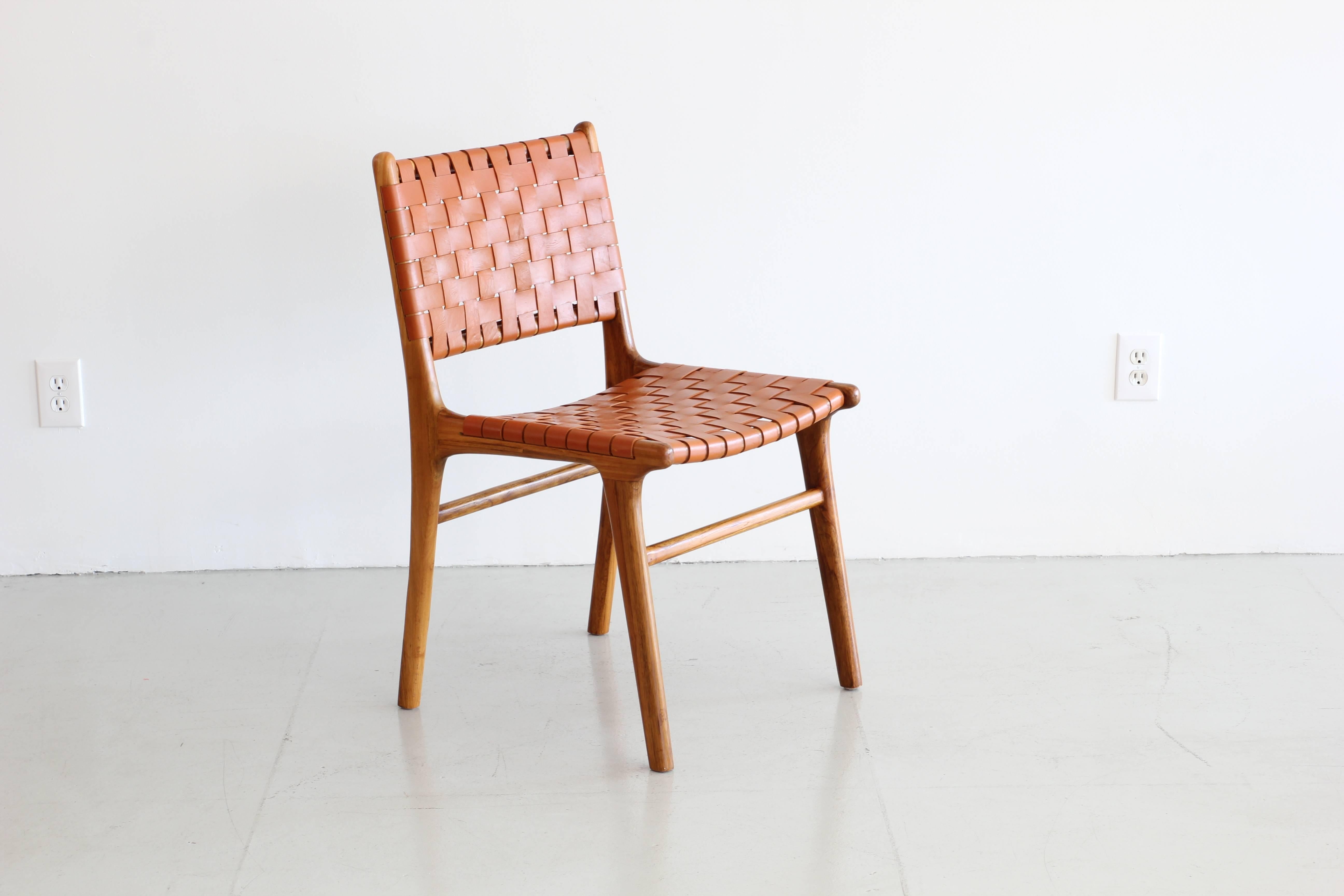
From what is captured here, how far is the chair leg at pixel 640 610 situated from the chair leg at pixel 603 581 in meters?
0.28

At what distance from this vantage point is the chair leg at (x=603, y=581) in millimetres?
1597

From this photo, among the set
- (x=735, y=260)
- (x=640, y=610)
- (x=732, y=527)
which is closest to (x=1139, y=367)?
(x=735, y=260)

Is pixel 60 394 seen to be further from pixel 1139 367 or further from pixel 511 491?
pixel 1139 367

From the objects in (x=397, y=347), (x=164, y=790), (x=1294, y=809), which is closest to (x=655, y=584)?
(x=397, y=347)

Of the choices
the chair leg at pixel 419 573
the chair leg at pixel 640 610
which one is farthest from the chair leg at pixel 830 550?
the chair leg at pixel 419 573

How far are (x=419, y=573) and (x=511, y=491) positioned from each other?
0.46 ft

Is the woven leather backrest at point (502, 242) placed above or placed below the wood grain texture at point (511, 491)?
above

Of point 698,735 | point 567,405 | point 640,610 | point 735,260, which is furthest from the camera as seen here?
point 735,260

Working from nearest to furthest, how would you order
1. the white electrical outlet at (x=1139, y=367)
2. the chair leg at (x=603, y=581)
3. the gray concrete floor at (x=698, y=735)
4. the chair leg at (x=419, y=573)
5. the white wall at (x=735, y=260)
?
the gray concrete floor at (x=698, y=735)
the chair leg at (x=419, y=573)
the chair leg at (x=603, y=581)
the white wall at (x=735, y=260)
the white electrical outlet at (x=1139, y=367)

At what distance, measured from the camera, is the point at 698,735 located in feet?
4.58

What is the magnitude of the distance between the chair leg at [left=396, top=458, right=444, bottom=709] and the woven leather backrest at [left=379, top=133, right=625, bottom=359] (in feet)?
0.44

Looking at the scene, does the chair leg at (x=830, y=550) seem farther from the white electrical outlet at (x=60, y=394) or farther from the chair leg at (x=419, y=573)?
the white electrical outlet at (x=60, y=394)

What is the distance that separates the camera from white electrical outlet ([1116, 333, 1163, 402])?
185 centimetres

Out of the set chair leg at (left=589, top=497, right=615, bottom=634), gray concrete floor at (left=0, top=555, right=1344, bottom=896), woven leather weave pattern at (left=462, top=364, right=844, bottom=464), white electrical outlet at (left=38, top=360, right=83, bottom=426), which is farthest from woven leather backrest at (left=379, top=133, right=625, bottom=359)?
white electrical outlet at (left=38, top=360, right=83, bottom=426)
